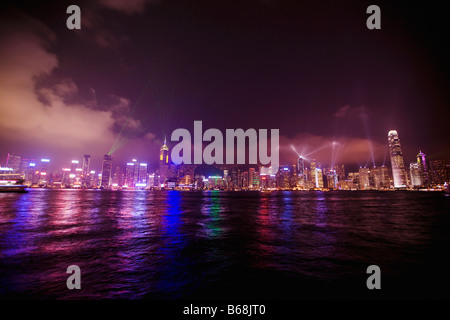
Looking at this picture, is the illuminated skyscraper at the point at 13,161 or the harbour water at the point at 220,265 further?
the illuminated skyscraper at the point at 13,161

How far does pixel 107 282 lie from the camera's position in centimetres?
717

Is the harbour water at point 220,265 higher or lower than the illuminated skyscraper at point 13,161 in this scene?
lower

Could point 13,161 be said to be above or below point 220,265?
above

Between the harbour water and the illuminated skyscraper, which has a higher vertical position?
the illuminated skyscraper

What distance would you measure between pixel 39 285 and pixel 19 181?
140340 mm

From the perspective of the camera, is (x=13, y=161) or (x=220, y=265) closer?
(x=220, y=265)

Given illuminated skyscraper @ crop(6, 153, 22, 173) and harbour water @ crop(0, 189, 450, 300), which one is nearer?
harbour water @ crop(0, 189, 450, 300)
